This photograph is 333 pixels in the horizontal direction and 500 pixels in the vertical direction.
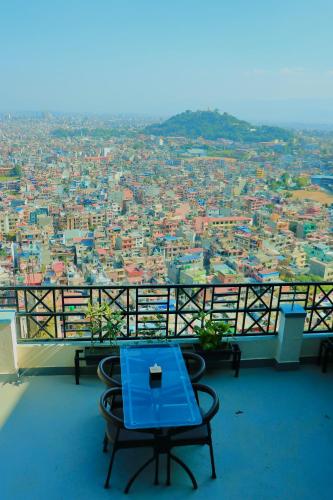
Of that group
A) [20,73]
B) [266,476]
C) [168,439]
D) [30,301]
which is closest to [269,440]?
[266,476]

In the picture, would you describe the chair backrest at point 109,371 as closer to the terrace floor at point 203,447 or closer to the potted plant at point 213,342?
the terrace floor at point 203,447

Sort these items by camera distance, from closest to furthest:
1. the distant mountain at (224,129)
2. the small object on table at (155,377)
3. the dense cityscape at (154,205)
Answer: the small object on table at (155,377)
the dense cityscape at (154,205)
the distant mountain at (224,129)

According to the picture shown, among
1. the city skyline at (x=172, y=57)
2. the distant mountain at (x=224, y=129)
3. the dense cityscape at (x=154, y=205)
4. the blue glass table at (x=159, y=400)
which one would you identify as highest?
the city skyline at (x=172, y=57)

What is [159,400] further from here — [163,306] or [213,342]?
[163,306]

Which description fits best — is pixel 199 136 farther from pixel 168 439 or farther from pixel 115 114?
pixel 168 439

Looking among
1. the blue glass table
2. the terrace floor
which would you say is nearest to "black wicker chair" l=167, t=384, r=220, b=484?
the blue glass table

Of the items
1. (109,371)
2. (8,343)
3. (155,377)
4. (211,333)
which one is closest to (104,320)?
(109,371)

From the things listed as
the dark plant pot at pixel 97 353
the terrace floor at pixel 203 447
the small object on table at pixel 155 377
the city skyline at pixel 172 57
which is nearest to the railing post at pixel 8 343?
the terrace floor at pixel 203 447
